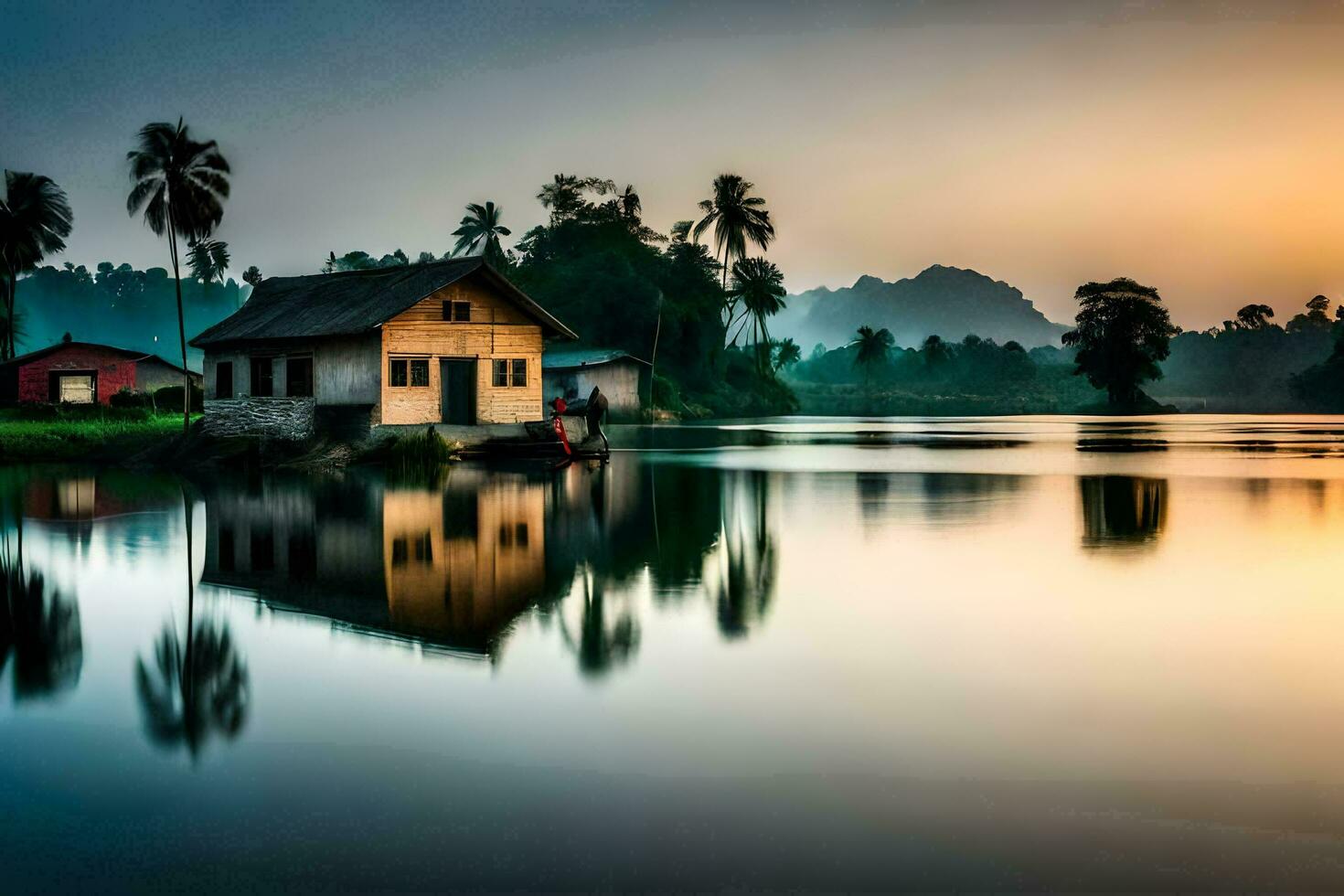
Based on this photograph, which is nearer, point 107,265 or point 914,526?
point 914,526

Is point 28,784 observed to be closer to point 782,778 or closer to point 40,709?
point 40,709

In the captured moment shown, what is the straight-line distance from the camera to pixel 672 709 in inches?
284

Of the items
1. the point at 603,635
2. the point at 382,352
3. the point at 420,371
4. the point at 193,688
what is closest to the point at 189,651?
the point at 193,688

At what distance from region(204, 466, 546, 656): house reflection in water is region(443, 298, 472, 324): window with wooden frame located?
42.3 ft

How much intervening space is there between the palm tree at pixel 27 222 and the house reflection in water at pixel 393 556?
147 feet

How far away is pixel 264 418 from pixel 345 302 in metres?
4.51

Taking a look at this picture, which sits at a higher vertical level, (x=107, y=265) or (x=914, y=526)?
(x=107, y=265)

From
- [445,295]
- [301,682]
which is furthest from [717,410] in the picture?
[301,682]

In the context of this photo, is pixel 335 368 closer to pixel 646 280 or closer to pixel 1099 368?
pixel 646 280

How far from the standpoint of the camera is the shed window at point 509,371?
3828 centimetres

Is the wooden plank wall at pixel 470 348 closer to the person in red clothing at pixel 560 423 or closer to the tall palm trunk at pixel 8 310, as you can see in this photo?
the person in red clothing at pixel 560 423

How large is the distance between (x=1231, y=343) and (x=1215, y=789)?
209 metres

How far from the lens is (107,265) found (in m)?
196

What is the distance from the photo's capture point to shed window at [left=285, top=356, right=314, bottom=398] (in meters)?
37.6
